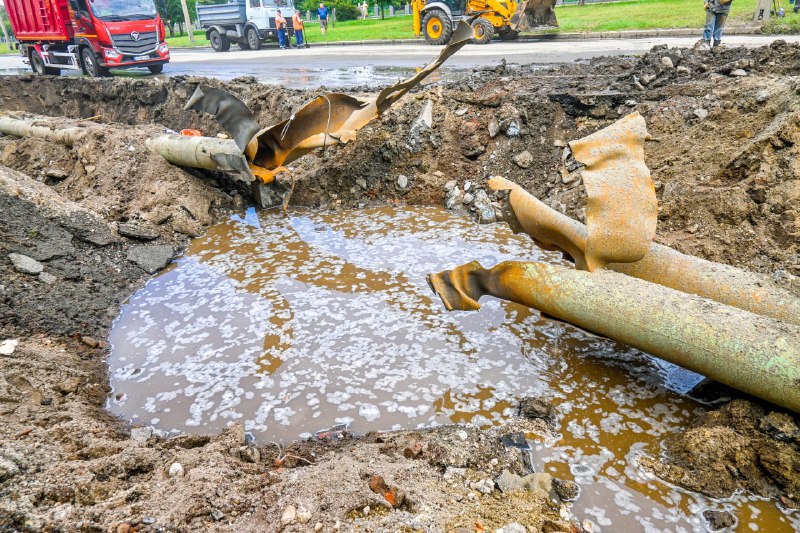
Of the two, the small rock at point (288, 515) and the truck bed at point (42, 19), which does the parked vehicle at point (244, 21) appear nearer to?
the truck bed at point (42, 19)

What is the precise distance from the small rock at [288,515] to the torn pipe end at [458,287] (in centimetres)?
168

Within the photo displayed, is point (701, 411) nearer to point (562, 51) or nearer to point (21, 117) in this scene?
point (562, 51)

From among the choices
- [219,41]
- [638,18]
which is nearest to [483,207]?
[638,18]

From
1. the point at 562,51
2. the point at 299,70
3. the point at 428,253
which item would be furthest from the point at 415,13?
the point at 428,253

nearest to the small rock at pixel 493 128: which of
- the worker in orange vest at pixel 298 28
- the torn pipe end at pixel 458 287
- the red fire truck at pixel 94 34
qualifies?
the torn pipe end at pixel 458 287

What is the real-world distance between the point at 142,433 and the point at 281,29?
20.8m

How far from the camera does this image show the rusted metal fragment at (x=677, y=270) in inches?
112

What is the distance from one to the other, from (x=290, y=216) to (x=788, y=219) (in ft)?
16.2

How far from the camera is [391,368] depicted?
11.4ft

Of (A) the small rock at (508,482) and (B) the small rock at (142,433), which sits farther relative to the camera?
(B) the small rock at (142,433)

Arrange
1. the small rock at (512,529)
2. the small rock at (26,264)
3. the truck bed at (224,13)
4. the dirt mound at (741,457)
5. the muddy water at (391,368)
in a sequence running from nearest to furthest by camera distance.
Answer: the small rock at (512,529) < the dirt mound at (741,457) < the muddy water at (391,368) < the small rock at (26,264) < the truck bed at (224,13)

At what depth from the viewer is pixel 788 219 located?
391cm

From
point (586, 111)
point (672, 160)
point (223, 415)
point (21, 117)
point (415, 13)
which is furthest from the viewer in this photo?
point (415, 13)

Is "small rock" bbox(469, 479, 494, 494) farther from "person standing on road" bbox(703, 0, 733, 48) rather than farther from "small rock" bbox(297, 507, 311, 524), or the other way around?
"person standing on road" bbox(703, 0, 733, 48)
